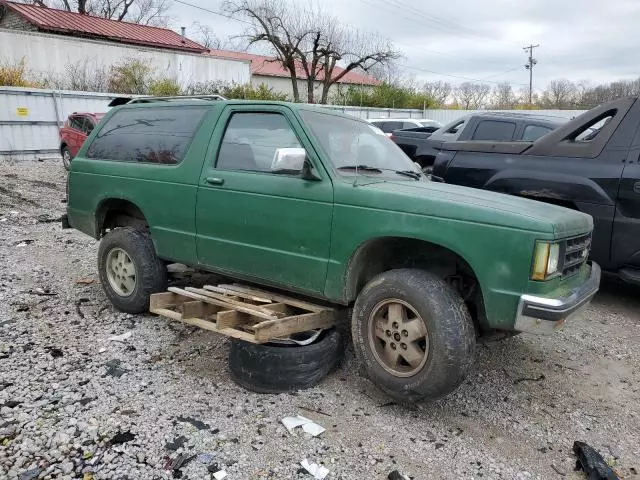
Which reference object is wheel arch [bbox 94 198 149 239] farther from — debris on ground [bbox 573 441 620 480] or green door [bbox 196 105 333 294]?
debris on ground [bbox 573 441 620 480]

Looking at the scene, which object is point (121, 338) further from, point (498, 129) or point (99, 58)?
point (99, 58)

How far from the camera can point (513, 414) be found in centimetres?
332

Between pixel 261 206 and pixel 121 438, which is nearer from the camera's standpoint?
pixel 121 438

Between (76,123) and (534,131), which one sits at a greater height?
(534,131)

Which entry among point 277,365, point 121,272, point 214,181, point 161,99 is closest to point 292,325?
point 277,365

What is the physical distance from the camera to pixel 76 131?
14445mm

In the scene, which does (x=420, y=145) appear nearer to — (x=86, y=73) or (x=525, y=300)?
(x=525, y=300)

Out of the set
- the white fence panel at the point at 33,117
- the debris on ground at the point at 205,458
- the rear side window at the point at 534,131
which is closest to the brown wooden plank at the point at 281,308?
the debris on ground at the point at 205,458

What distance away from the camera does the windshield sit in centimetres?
376

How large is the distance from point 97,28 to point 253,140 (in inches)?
1099

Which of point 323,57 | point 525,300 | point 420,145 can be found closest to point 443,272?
point 525,300

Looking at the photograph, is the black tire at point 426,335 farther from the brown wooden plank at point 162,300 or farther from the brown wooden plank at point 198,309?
the brown wooden plank at point 162,300

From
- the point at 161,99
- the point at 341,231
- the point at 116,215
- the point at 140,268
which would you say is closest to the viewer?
the point at 341,231

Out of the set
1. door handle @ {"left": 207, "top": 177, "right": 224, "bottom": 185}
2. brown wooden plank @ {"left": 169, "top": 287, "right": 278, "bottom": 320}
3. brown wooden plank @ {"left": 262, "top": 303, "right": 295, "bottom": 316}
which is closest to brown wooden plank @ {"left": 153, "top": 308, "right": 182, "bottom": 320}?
brown wooden plank @ {"left": 169, "top": 287, "right": 278, "bottom": 320}
